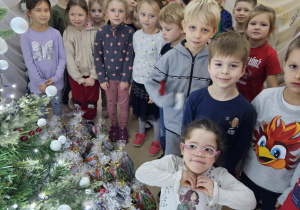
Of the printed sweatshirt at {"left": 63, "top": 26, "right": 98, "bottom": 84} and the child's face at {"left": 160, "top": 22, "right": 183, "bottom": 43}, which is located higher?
the child's face at {"left": 160, "top": 22, "right": 183, "bottom": 43}

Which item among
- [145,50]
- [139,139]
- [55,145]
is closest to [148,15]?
[145,50]

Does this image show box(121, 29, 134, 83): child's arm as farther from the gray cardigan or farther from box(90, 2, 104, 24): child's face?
the gray cardigan

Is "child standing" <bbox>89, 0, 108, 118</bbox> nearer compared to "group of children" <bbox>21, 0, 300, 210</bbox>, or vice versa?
"group of children" <bbox>21, 0, 300, 210</bbox>

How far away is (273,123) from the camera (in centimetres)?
118

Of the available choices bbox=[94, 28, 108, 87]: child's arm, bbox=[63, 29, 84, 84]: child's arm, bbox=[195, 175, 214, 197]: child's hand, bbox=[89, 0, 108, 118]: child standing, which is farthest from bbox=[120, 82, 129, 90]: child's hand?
bbox=[195, 175, 214, 197]: child's hand

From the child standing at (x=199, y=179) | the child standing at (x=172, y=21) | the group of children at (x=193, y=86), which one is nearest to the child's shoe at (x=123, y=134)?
the group of children at (x=193, y=86)

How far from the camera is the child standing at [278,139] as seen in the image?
1.12m

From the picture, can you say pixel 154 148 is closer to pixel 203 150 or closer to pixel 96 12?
pixel 203 150

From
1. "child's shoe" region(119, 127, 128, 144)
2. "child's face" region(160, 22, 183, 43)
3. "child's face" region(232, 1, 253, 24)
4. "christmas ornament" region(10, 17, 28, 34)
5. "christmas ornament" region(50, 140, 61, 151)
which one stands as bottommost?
"child's shoe" region(119, 127, 128, 144)

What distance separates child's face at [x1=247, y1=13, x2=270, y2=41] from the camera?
172cm

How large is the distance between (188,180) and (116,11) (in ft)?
4.80

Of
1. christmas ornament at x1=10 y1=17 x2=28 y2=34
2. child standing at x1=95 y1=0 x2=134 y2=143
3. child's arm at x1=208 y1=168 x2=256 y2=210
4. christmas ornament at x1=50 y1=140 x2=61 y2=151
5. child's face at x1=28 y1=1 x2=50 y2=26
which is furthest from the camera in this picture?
child standing at x1=95 y1=0 x2=134 y2=143

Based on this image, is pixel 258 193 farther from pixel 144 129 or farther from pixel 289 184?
pixel 144 129

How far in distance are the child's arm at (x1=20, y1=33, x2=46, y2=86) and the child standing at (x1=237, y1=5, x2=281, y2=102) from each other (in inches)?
63.8
